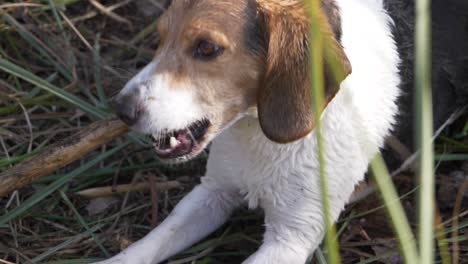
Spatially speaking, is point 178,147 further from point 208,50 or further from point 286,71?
point 286,71

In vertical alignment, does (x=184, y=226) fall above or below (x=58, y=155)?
below

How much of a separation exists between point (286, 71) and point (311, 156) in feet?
1.60

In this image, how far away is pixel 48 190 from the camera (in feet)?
13.3

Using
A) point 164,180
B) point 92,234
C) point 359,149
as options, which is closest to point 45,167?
point 92,234

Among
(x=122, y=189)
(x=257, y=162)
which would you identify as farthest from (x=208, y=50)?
(x=122, y=189)

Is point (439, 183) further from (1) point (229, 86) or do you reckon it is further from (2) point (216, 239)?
(1) point (229, 86)

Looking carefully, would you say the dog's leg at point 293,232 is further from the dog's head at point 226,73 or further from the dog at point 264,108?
the dog's head at point 226,73

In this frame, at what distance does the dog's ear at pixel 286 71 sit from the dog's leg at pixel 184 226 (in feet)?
2.83

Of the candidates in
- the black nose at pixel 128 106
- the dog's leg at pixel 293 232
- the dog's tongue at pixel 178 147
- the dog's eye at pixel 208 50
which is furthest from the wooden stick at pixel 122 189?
the dog's eye at pixel 208 50

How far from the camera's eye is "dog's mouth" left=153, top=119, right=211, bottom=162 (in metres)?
3.18

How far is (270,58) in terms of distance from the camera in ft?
10.2

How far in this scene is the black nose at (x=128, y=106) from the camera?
3.03 m

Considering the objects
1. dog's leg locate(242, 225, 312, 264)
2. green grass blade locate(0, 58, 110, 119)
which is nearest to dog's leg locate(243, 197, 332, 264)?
dog's leg locate(242, 225, 312, 264)

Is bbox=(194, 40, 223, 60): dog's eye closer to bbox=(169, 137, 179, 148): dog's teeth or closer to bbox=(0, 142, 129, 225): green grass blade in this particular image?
bbox=(169, 137, 179, 148): dog's teeth
